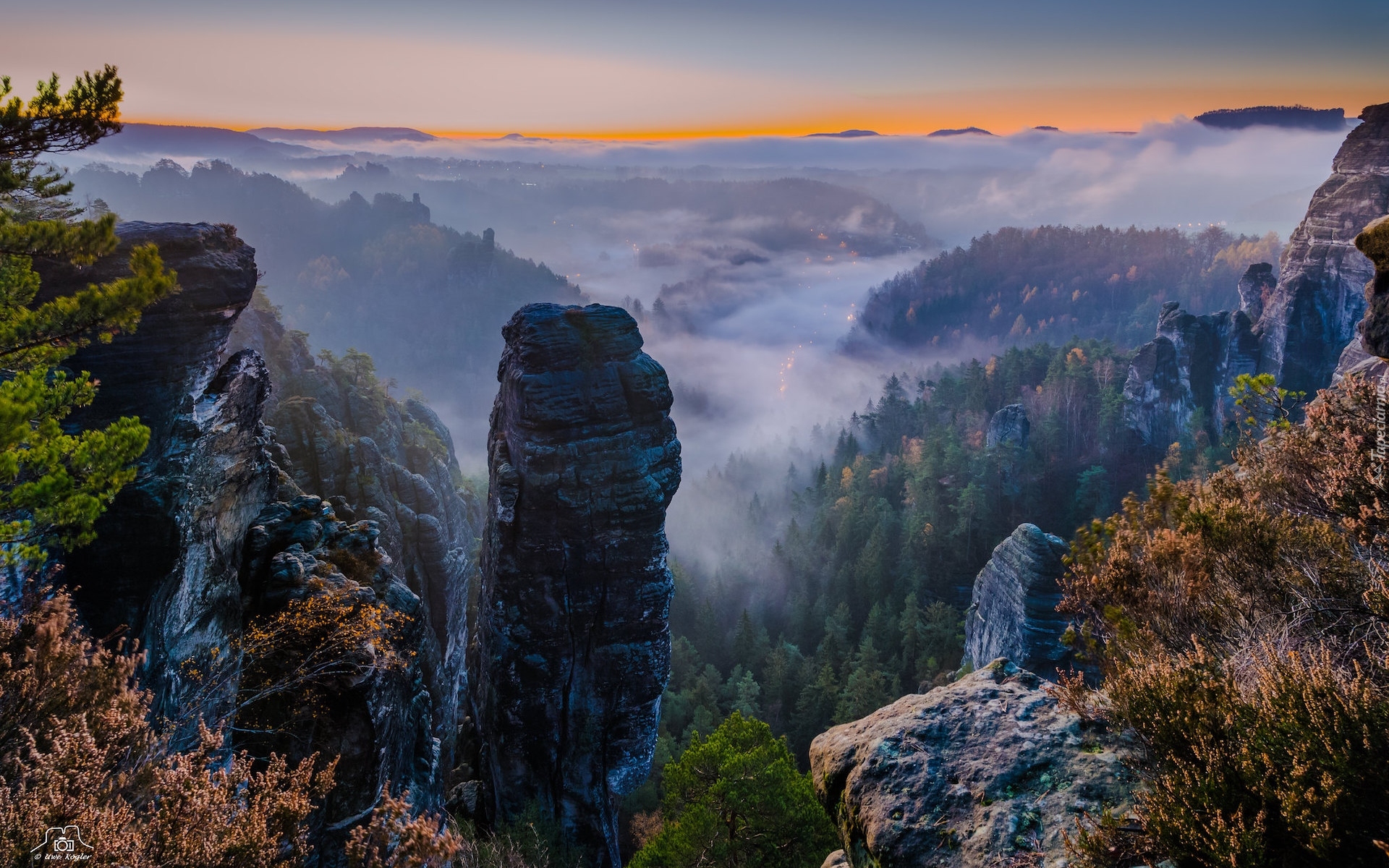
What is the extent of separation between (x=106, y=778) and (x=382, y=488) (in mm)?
26543

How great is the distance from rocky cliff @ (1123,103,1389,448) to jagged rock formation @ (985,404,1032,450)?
52.4 ft

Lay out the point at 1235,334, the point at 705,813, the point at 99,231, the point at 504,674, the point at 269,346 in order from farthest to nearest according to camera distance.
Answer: the point at 1235,334, the point at 269,346, the point at 504,674, the point at 705,813, the point at 99,231

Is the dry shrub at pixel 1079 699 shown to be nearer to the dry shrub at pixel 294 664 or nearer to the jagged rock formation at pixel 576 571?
the dry shrub at pixel 294 664

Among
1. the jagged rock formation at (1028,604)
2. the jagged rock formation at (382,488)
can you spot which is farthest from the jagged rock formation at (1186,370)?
the jagged rock formation at (382,488)

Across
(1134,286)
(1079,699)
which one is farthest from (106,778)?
(1134,286)

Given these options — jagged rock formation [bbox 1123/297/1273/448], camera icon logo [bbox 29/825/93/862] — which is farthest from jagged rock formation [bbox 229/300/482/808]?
jagged rock formation [bbox 1123/297/1273/448]

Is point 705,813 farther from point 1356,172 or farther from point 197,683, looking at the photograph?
point 1356,172

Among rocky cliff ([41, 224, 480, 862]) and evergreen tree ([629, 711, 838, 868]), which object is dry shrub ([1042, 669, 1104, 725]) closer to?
evergreen tree ([629, 711, 838, 868])

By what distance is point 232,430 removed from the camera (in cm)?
1850

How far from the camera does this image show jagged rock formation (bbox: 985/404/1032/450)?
263ft

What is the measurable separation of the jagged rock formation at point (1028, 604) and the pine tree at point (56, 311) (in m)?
40.9

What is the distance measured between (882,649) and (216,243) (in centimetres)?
5956

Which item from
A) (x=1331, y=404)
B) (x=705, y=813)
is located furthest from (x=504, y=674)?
(x=1331, y=404)

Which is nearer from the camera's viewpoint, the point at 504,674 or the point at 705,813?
the point at 705,813
